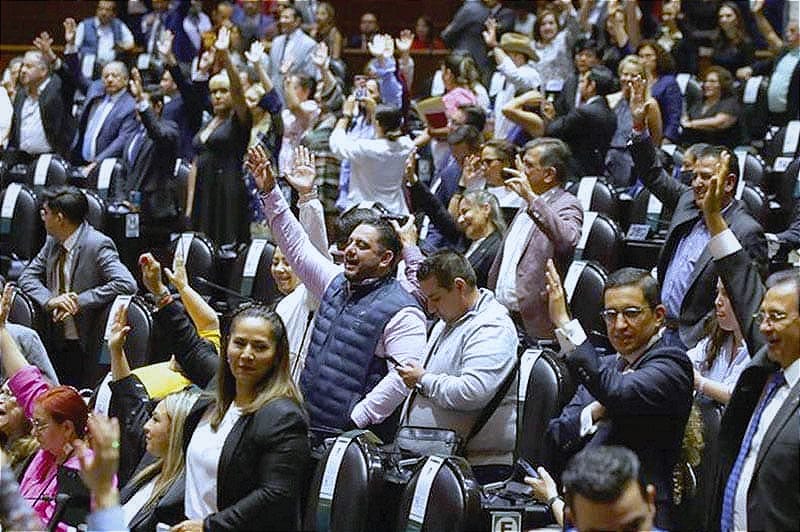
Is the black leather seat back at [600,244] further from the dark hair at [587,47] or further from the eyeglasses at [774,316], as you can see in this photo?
the dark hair at [587,47]

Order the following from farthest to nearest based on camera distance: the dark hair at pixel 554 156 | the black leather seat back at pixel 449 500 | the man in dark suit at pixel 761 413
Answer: the dark hair at pixel 554 156 → the black leather seat back at pixel 449 500 → the man in dark suit at pixel 761 413

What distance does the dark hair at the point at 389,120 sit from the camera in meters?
7.08

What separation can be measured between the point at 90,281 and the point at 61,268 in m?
0.16

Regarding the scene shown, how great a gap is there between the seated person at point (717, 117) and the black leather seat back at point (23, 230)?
12.1ft

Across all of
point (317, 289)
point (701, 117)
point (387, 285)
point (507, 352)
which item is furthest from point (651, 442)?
point (701, 117)

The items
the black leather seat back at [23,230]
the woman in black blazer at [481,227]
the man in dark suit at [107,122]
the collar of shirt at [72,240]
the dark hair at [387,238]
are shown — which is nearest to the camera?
the dark hair at [387,238]

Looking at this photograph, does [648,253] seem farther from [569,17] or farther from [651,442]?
[569,17]

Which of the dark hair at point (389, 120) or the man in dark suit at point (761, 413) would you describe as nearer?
the man in dark suit at point (761, 413)

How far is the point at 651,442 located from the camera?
3471 millimetres

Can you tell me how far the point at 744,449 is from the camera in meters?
3.32

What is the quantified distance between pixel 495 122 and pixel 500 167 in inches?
102

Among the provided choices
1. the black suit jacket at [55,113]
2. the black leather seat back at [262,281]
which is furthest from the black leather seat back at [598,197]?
the black suit jacket at [55,113]

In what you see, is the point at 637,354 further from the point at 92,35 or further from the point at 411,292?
the point at 92,35

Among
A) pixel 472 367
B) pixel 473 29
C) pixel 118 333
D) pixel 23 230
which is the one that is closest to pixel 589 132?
pixel 23 230
